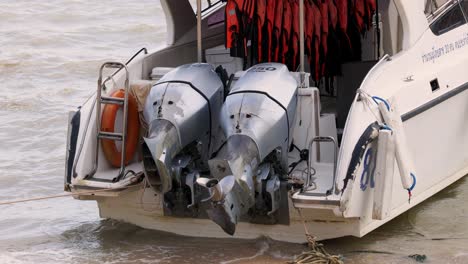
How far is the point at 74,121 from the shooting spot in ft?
24.9

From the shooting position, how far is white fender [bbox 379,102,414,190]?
7.07 meters

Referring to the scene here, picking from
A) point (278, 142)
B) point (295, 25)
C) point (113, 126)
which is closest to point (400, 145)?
point (278, 142)

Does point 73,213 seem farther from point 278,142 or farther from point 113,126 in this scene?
point 278,142

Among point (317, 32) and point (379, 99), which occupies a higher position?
point (317, 32)

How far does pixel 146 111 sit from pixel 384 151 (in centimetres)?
158

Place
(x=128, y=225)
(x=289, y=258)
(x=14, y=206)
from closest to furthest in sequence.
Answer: (x=289, y=258) < (x=128, y=225) < (x=14, y=206)

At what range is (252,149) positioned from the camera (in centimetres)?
688

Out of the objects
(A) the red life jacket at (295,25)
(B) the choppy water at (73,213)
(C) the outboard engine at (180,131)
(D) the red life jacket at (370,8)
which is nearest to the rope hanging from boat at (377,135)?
(B) the choppy water at (73,213)

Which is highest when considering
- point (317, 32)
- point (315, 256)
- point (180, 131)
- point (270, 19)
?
point (270, 19)

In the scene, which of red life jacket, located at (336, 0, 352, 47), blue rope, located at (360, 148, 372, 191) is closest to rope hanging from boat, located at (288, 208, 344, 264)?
blue rope, located at (360, 148, 372, 191)

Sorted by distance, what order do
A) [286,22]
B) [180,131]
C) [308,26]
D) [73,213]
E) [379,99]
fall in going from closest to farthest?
[180,131] < [379,99] < [286,22] < [308,26] < [73,213]

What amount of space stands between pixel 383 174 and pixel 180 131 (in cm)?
131

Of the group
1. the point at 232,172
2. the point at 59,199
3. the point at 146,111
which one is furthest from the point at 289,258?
the point at 59,199

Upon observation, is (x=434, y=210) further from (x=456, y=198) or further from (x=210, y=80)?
(x=210, y=80)
